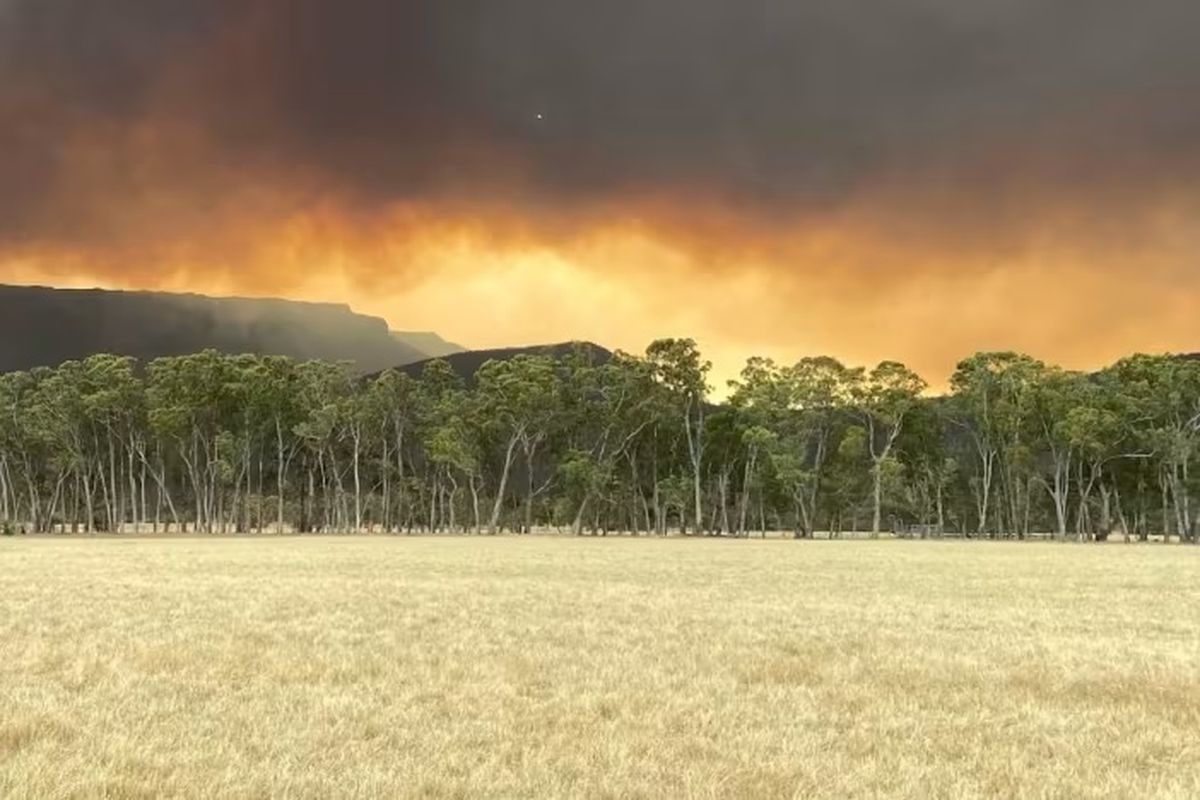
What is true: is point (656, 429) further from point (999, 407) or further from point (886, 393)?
point (999, 407)

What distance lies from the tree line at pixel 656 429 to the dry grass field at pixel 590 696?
261 ft

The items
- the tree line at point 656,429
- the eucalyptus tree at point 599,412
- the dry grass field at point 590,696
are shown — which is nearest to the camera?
the dry grass field at point 590,696

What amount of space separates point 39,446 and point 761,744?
12878cm

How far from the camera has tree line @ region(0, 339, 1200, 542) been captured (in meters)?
100

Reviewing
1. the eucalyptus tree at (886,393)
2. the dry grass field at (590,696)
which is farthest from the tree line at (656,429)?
the dry grass field at (590,696)

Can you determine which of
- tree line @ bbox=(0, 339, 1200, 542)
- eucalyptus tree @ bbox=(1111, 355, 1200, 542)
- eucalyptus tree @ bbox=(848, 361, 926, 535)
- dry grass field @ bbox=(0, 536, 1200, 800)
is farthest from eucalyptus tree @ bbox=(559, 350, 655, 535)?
dry grass field @ bbox=(0, 536, 1200, 800)

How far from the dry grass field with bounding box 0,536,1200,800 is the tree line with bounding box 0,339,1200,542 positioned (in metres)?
79.5

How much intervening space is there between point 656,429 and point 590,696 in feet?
339

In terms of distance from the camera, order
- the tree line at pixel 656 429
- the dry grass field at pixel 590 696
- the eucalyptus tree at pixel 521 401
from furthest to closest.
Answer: the eucalyptus tree at pixel 521 401
the tree line at pixel 656 429
the dry grass field at pixel 590 696

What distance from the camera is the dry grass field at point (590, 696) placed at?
8.58 metres

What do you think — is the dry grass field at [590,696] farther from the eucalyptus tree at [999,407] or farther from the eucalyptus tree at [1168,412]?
the eucalyptus tree at [999,407]

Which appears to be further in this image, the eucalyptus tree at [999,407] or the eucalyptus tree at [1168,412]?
the eucalyptus tree at [999,407]

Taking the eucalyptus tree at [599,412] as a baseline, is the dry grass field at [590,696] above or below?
below

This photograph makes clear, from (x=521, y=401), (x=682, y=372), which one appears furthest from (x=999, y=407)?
(x=521, y=401)
